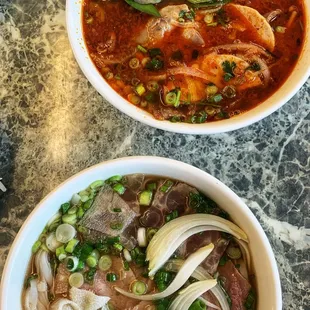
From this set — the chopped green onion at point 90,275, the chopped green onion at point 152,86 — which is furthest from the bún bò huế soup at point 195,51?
the chopped green onion at point 90,275

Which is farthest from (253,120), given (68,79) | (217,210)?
(68,79)

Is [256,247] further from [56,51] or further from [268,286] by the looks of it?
[56,51]

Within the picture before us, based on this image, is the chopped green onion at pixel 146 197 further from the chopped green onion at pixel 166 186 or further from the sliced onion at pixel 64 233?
the sliced onion at pixel 64 233

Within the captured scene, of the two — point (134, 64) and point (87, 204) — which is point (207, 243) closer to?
point (87, 204)

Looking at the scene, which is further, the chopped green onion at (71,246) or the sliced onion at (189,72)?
the sliced onion at (189,72)

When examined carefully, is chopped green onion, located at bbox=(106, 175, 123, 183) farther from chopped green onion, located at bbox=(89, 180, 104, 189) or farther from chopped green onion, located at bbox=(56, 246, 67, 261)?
chopped green onion, located at bbox=(56, 246, 67, 261)

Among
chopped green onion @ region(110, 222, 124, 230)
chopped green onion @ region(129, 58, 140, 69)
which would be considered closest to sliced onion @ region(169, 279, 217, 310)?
chopped green onion @ region(110, 222, 124, 230)

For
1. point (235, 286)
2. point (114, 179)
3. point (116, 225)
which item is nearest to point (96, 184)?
point (114, 179)
